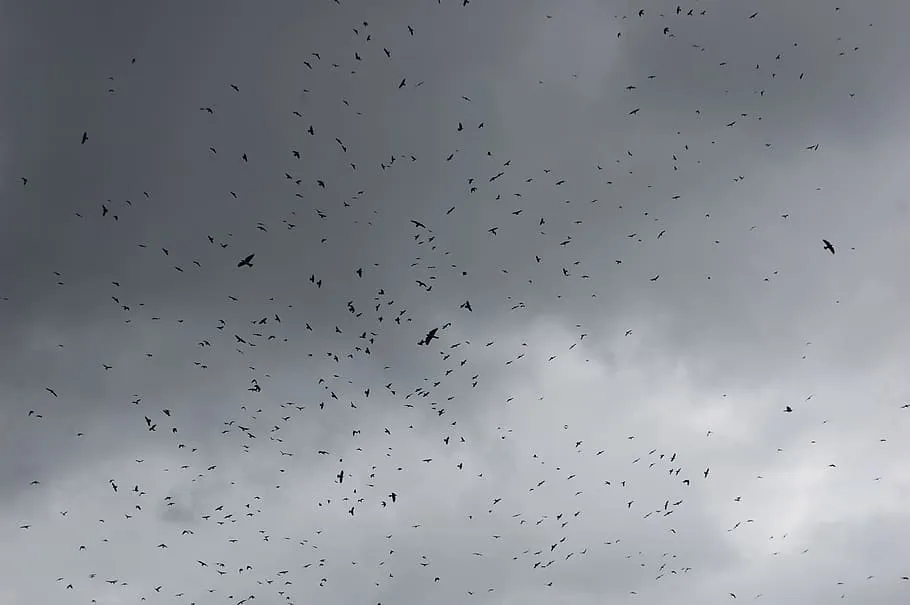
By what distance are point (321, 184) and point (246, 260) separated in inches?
334

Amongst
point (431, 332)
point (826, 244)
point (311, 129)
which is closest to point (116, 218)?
point (311, 129)

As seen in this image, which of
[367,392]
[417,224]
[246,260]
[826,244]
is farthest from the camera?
[367,392]

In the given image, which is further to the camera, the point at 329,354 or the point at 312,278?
the point at 329,354

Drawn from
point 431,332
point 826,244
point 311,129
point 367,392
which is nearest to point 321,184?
point 311,129

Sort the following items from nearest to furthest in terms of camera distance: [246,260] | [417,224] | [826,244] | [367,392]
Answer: [826,244] → [246,260] → [417,224] → [367,392]

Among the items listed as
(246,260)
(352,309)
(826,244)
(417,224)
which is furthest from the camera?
(352,309)

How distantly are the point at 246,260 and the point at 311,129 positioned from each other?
1081 cm

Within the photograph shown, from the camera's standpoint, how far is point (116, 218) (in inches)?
2405

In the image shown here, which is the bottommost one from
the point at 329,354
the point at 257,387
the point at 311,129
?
the point at 257,387

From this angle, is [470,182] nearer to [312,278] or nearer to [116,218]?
[312,278]

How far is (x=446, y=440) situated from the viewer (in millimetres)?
66062

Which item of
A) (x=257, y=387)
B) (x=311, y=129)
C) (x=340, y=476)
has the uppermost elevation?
(x=311, y=129)

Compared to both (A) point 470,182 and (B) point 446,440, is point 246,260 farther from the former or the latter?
(B) point 446,440

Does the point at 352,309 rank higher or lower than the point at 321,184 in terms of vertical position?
lower
